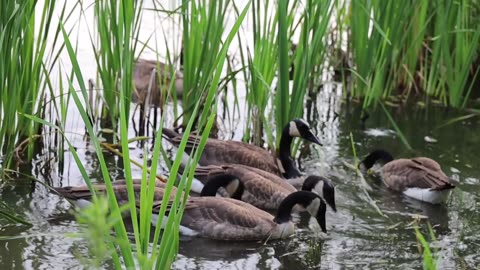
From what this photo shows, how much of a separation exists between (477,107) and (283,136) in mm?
3553

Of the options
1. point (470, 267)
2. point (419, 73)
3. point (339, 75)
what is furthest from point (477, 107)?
point (470, 267)

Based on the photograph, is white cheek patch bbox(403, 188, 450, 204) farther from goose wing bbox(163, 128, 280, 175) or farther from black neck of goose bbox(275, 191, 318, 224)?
black neck of goose bbox(275, 191, 318, 224)

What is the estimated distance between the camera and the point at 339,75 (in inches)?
450

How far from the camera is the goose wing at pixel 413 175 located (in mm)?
8035

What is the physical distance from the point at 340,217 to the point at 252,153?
3.67 feet

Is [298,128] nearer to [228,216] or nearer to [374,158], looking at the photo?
[374,158]

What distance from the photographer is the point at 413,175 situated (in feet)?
27.0

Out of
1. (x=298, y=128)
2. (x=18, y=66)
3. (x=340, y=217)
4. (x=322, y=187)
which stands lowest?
(x=340, y=217)

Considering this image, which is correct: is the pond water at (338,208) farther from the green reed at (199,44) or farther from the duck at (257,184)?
the green reed at (199,44)

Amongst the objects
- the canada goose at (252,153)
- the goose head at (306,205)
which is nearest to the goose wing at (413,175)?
the canada goose at (252,153)

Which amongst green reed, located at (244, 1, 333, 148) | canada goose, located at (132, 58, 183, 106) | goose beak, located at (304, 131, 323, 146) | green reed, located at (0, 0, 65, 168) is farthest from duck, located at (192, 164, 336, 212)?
canada goose, located at (132, 58, 183, 106)

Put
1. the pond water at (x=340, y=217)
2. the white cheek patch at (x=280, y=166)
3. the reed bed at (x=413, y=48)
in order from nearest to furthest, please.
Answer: the pond water at (x=340, y=217)
the white cheek patch at (x=280, y=166)
the reed bed at (x=413, y=48)

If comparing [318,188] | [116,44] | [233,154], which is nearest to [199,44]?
[233,154]

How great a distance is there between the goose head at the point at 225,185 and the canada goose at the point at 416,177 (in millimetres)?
1558
